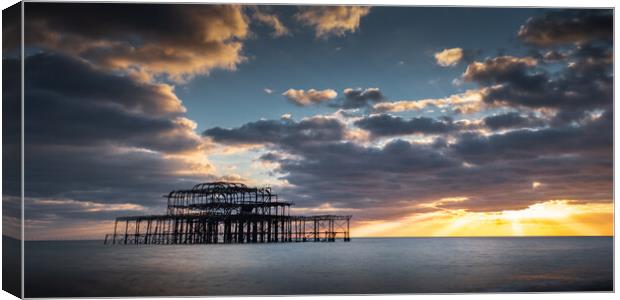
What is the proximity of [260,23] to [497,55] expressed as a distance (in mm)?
7219

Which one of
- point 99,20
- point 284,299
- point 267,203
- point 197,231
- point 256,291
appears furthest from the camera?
point 197,231

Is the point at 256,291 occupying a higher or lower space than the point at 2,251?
lower

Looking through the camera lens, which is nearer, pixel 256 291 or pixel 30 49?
pixel 30 49

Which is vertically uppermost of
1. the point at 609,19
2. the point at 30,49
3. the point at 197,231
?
the point at 609,19

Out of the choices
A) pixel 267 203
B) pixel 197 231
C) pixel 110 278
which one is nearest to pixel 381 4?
pixel 110 278

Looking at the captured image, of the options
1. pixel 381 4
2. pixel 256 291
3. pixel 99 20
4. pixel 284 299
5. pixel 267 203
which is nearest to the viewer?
pixel 381 4

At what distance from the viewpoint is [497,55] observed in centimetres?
2098

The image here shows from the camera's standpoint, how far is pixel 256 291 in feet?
68.1

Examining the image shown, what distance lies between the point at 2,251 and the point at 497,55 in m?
14.6

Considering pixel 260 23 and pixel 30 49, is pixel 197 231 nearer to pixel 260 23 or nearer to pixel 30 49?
pixel 260 23

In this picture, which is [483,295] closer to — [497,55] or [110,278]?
[497,55]

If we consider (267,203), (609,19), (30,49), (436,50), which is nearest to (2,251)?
(30,49)

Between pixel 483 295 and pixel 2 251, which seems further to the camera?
pixel 483 295

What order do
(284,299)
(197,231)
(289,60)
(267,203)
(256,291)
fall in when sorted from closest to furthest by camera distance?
1. (284,299)
2. (256,291)
3. (289,60)
4. (267,203)
5. (197,231)
